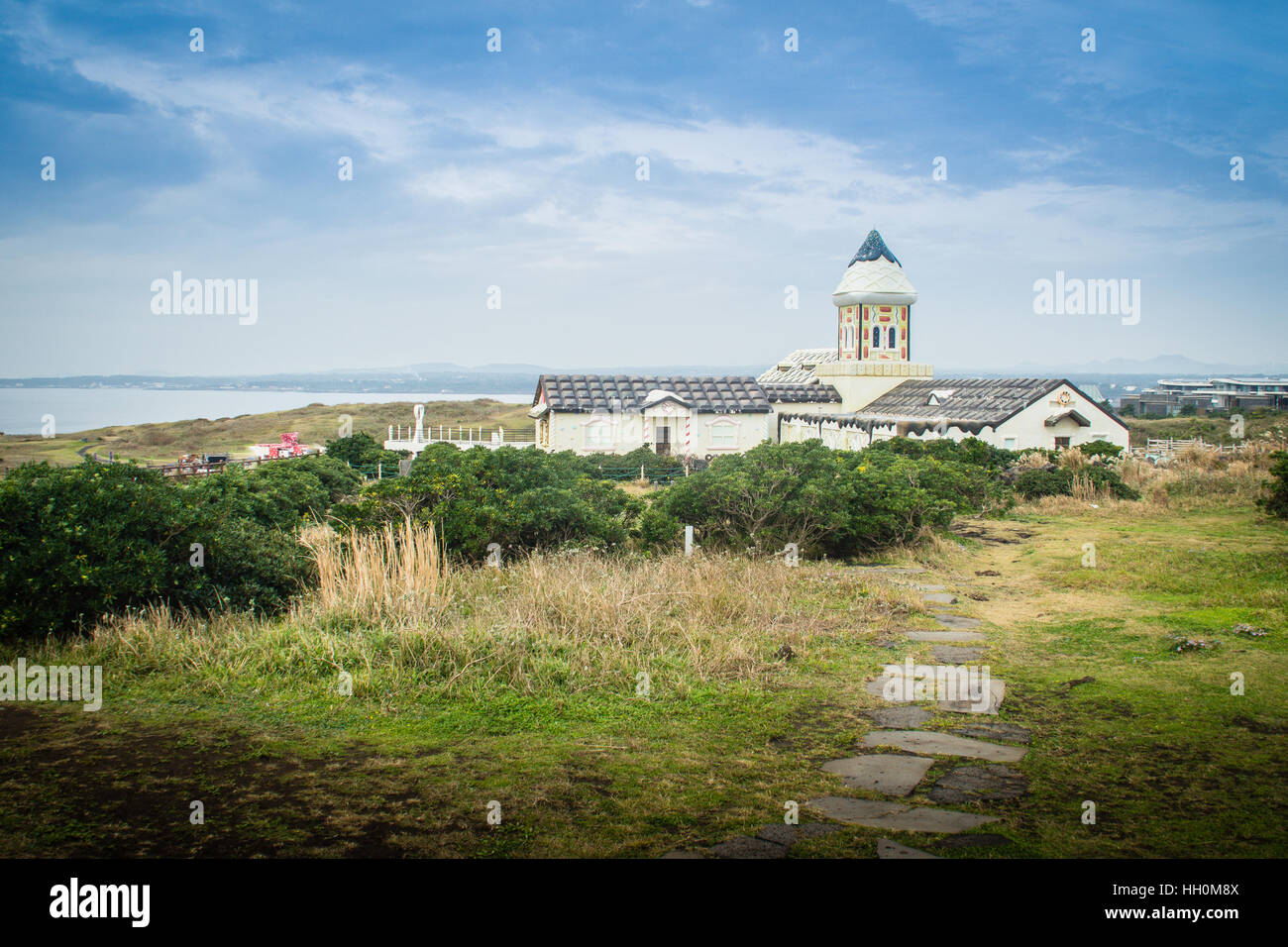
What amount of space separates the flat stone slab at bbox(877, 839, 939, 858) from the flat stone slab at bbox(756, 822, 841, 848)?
0.93 ft

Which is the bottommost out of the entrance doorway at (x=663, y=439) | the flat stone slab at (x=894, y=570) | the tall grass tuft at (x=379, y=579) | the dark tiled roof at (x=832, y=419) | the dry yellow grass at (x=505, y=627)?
the flat stone slab at (x=894, y=570)

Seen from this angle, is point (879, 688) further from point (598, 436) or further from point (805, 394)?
point (805, 394)

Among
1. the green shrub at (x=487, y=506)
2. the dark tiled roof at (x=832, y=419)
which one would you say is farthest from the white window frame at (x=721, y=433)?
the green shrub at (x=487, y=506)

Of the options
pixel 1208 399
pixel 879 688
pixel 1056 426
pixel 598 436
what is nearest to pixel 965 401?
pixel 1056 426

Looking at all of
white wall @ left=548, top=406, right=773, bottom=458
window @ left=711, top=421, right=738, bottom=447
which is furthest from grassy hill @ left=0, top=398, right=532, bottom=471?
window @ left=711, top=421, right=738, bottom=447

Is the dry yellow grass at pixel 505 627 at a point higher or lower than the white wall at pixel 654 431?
lower

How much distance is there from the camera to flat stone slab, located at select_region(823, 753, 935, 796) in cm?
597

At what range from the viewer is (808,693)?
8.08m

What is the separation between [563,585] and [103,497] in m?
5.03

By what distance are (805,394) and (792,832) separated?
35.2 m

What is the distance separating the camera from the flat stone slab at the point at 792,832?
5.13m

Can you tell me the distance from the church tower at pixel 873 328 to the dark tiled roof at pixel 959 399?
1088 millimetres

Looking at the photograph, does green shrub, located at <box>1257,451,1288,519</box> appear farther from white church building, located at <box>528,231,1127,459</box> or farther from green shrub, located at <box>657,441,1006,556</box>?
white church building, located at <box>528,231,1127,459</box>

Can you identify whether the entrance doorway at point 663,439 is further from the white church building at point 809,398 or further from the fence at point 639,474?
the fence at point 639,474
